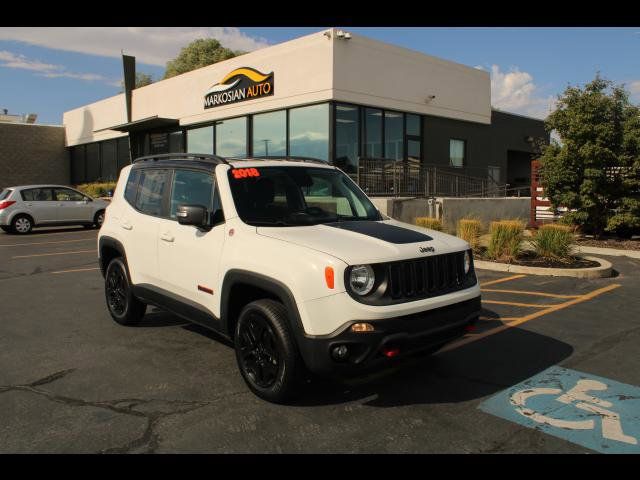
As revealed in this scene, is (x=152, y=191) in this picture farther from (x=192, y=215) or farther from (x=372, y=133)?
(x=372, y=133)

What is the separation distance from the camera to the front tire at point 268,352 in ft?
12.4

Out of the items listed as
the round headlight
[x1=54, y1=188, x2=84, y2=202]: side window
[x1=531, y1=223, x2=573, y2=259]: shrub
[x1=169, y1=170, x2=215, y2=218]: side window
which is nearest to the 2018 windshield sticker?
[x1=169, y1=170, x2=215, y2=218]: side window

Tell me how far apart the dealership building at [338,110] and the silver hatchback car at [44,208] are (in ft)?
19.0

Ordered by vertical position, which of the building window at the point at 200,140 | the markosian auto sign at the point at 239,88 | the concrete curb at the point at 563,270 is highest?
the markosian auto sign at the point at 239,88

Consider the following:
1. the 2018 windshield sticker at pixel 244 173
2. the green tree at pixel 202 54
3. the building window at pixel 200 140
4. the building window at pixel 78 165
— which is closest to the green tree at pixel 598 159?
the 2018 windshield sticker at pixel 244 173

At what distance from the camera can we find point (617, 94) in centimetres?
1324

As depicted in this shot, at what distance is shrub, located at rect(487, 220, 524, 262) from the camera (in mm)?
10430

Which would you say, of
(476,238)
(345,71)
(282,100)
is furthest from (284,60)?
(476,238)

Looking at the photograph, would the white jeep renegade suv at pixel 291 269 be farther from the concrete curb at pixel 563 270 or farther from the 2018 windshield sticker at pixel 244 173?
the concrete curb at pixel 563 270

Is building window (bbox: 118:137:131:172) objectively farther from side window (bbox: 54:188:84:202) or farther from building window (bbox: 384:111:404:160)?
building window (bbox: 384:111:404:160)
